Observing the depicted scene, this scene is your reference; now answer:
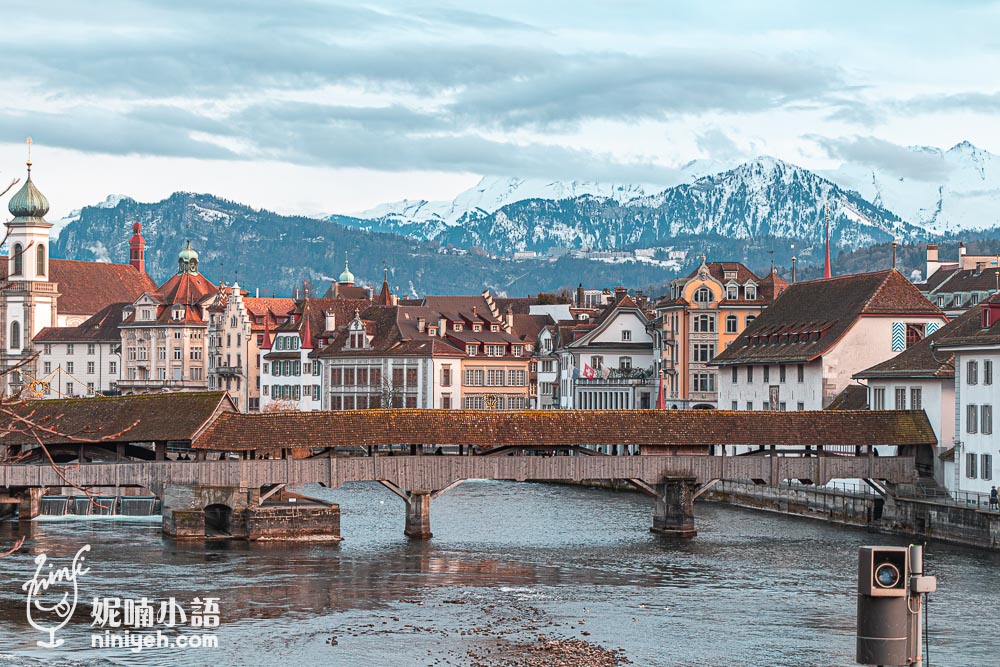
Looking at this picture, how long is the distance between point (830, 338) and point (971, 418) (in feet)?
56.3

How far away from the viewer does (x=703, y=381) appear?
97.0m

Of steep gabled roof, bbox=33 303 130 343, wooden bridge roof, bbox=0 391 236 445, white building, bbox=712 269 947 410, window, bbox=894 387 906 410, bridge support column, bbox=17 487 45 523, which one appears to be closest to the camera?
wooden bridge roof, bbox=0 391 236 445

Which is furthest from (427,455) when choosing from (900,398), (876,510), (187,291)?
(187,291)

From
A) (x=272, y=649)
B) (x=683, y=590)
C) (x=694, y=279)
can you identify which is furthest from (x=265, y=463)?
(x=694, y=279)

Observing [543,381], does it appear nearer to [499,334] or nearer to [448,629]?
[499,334]

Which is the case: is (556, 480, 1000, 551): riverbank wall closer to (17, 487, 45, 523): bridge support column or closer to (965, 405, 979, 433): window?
(965, 405, 979, 433): window

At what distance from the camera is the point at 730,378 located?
8212 cm

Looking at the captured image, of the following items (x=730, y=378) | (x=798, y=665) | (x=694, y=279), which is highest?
(x=694, y=279)

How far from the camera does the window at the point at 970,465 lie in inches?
2172

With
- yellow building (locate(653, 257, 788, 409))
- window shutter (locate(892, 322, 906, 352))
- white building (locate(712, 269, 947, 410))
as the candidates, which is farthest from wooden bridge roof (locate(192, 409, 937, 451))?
yellow building (locate(653, 257, 788, 409))

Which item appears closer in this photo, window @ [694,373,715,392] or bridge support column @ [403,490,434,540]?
bridge support column @ [403,490,434,540]

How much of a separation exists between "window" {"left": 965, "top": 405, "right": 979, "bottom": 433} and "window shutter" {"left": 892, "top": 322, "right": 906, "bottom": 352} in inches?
A: 668

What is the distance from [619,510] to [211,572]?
90.9 feet

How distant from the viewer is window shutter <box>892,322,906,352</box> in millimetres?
72375
